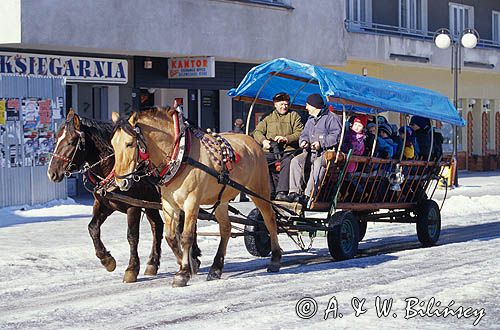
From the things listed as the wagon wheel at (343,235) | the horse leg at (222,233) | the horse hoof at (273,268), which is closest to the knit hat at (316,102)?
the wagon wheel at (343,235)

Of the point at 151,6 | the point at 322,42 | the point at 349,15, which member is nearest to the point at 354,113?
the point at 151,6

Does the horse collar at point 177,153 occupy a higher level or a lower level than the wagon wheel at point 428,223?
higher

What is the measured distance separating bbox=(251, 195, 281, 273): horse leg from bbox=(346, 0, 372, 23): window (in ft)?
63.2

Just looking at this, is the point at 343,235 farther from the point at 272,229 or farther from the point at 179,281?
the point at 179,281

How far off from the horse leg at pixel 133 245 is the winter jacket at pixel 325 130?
269 cm

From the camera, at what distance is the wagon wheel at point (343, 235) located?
13.2 m

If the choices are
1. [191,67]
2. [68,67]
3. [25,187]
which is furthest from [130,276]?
[191,67]

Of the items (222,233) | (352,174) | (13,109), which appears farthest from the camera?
(13,109)

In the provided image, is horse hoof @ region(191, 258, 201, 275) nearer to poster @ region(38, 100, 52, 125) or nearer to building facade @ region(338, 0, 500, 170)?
poster @ region(38, 100, 52, 125)

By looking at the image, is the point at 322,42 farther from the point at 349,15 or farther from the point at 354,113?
the point at 354,113

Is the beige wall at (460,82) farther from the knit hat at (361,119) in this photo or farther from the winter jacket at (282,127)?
the winter jacket at (282,127)

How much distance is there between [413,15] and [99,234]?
24.9 metres

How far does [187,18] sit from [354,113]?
31.4 ft

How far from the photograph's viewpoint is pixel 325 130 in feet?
43.9
